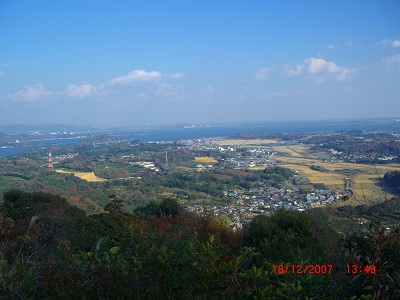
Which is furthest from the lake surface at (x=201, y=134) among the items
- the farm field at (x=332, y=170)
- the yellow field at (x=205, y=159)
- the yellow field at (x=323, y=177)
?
the yellow field at (x=205, y=159)

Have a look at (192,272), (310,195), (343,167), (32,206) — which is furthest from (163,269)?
(343,167)

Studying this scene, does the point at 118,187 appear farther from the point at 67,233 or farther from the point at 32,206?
the point at 67,233

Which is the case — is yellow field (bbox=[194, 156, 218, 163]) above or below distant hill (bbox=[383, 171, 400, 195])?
below

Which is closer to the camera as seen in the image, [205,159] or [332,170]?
[332,170]

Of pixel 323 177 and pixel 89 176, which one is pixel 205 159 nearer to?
pixel 89 176
